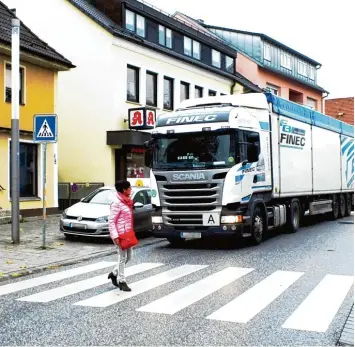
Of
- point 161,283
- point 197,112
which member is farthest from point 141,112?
point 161,283

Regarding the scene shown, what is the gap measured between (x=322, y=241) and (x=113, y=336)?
379 inches

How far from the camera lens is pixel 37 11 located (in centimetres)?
2808

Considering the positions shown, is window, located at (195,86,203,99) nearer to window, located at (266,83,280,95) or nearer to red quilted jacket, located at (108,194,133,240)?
window, located at (266,83,280,95)

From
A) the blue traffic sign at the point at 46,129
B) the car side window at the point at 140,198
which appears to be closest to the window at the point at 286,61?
the car side window at the point at 140,198

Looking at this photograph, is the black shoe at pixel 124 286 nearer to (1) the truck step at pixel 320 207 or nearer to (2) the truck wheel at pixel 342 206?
(1) the truck step at pixel 320 207

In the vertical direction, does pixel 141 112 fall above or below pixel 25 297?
above

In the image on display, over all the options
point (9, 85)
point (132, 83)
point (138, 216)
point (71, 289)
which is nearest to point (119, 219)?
point (71, 289)

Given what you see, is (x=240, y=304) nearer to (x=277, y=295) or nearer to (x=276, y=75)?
(x=277, y=295)

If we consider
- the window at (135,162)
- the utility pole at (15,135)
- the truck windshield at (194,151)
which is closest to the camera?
the truck windshield at (194,151)

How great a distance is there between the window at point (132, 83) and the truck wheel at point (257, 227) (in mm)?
14793

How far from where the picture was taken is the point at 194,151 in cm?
1288

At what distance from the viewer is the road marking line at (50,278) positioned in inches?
340

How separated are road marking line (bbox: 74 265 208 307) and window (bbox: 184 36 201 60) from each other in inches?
930

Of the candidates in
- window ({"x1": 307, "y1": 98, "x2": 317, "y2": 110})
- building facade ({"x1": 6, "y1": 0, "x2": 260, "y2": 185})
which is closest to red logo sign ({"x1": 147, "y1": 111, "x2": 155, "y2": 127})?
building facade ({"x1": 6, "y1": 0, "x2": 260, "y2": 185})
